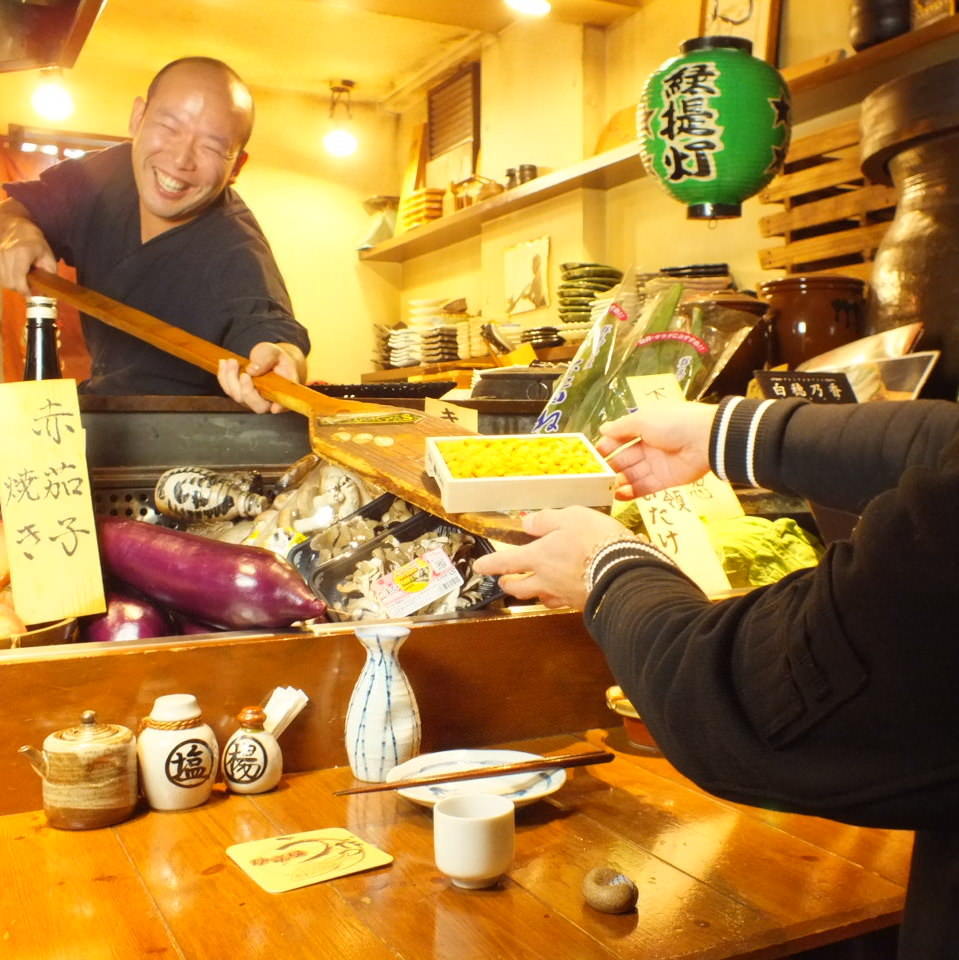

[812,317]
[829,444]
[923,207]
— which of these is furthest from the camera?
[812,317]

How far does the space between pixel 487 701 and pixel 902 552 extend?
0.91m

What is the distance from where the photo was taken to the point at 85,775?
1239mm

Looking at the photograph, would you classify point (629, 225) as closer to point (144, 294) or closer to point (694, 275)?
point (694, 275)

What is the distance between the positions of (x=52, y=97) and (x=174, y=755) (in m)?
7.19

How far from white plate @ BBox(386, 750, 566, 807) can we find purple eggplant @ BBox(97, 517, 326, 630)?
0.86 feet

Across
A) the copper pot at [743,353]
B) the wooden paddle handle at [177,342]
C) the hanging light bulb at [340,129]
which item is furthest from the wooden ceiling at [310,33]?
the wooden paddle handle at [177,342]

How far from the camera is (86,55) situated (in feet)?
24.5

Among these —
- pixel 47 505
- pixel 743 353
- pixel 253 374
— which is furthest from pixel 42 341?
pixel 743 353

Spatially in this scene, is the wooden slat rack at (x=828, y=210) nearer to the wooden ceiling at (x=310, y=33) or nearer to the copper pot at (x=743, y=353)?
the copper pot at (x=743, y=353)

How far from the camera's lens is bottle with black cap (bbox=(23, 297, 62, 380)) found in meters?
1.66

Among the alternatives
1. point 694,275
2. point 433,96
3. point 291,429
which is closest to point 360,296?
point 433,96

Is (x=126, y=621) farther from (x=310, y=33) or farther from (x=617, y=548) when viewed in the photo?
(x=310, y=33)

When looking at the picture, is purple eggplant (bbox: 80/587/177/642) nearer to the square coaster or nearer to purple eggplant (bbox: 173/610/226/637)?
purple eggplant (bbox: 173/610/226/637)

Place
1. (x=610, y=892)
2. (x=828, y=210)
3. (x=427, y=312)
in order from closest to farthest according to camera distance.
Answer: (x=610, y=892), (x=828, y=210), (x=427, y=312)
